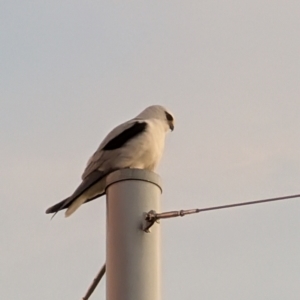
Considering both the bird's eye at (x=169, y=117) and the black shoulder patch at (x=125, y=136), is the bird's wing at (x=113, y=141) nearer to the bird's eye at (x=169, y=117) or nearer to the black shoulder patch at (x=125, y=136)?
the black shoulder patch at (x=125, y=136)

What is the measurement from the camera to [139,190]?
3006 millimetres

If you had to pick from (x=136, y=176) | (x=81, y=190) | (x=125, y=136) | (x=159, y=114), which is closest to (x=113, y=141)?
(x=125, y=136)

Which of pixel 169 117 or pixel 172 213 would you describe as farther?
pixel 169 117

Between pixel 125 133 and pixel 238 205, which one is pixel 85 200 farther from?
pixel 238 205

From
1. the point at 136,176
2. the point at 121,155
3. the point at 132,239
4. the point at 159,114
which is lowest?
the point at 132,239

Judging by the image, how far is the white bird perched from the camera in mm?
4395

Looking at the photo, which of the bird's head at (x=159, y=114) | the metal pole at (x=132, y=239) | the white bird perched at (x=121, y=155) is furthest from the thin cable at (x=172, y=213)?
the bird's head at (x=159, y=114)

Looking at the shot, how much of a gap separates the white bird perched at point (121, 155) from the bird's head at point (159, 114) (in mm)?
196

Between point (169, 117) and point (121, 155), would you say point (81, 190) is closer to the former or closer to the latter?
point (121, 155)

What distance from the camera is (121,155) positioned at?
4816mm

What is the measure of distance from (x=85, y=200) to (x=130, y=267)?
1734 mm

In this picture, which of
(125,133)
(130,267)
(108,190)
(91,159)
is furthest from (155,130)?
(130,267)

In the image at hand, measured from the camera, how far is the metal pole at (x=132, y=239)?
2.70 metres

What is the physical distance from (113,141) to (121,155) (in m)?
0.18
